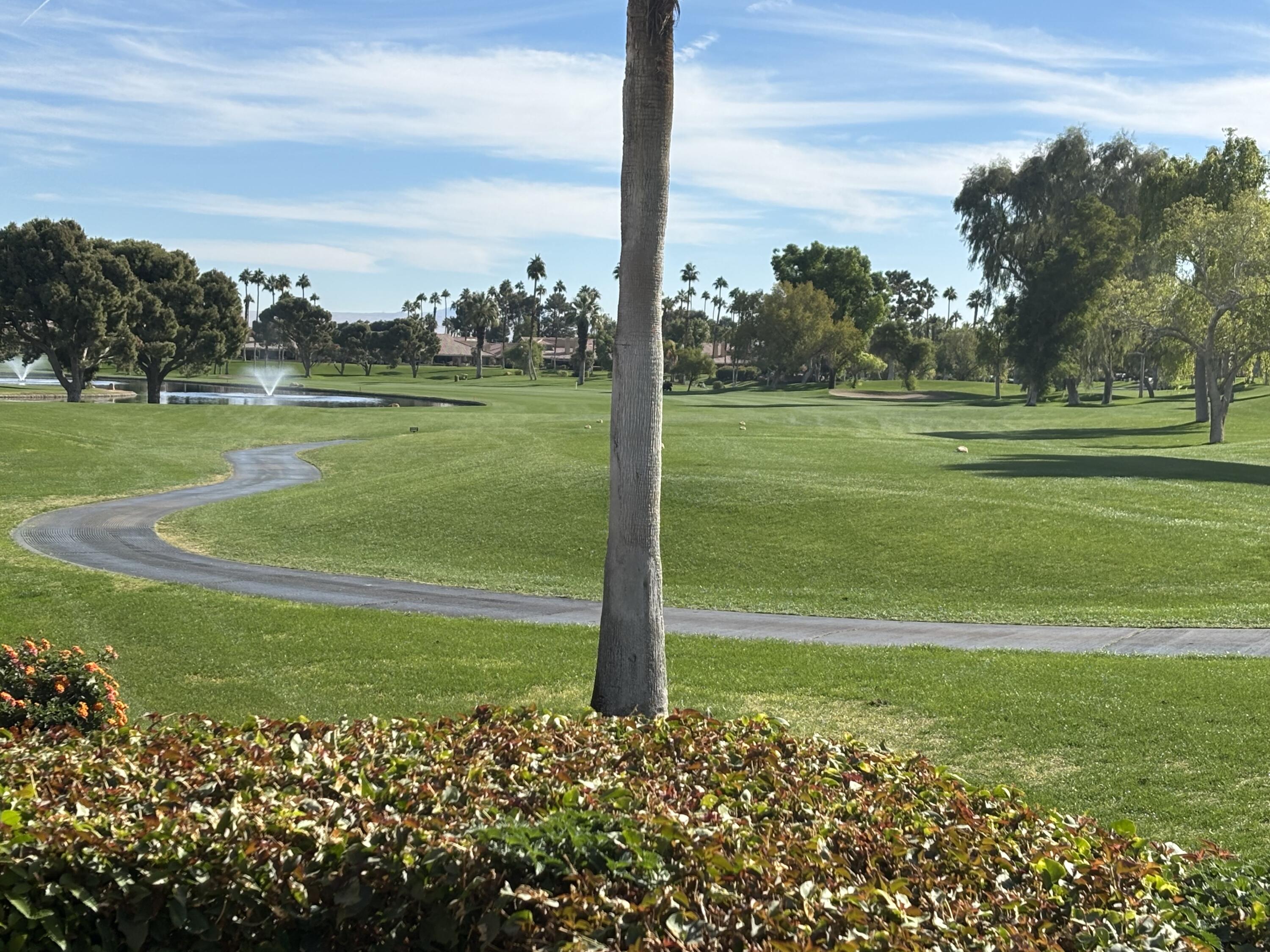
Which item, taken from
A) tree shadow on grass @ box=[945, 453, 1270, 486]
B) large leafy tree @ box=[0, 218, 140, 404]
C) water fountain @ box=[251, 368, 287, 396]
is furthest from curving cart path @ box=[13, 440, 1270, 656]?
water fountain @ box=[251, 368, 287, 396]

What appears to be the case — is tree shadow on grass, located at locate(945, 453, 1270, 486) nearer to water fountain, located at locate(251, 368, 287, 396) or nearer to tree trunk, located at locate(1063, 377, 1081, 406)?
tree trunk, located at locate(1063, 377, 1081, 406)

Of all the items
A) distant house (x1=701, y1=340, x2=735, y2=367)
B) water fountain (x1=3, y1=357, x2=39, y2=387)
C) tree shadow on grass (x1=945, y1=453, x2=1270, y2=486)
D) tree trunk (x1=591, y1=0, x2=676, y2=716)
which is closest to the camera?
tree trunk (x1=591, y1=0, x2=676, y2=716)

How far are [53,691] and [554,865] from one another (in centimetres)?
607

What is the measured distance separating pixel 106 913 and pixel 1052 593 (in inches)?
716

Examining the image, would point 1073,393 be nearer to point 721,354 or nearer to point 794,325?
point 794,325

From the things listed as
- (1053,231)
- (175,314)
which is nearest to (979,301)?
(1053,231)

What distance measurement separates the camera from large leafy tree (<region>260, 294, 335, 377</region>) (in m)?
155

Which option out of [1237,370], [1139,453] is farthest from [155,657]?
[1237,370]

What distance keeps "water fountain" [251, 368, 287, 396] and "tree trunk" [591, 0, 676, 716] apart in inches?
3561

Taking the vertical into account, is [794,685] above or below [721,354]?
below

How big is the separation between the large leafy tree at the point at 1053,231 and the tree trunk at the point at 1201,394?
43.3 ft

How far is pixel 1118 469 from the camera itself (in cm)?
3456

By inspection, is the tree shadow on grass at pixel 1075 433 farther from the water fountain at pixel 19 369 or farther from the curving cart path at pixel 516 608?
the water fountain at pixel 19 369

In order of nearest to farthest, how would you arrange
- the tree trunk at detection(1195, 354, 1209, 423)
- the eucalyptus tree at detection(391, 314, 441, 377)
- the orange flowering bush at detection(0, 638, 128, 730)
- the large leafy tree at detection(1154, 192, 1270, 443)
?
1. the orange flowering bush at detection(0, 638, 128, 730)
2. the large leafy tree at detection(1154, 192, 1270, 443)
3. the tree trunk at detection(1195, 354, 1209, 423)
4. the eucalyptus tree at detection(391, 314, 441, 377)
